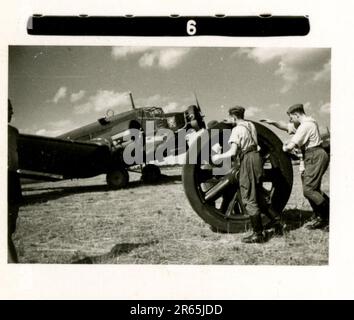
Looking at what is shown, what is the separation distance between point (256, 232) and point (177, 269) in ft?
2.54

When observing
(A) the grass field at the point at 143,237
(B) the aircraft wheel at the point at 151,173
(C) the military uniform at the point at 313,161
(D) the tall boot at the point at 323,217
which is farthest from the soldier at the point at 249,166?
(B) the aircraft wheel at the point at 151,173

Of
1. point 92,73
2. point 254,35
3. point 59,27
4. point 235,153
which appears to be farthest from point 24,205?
point 254,35

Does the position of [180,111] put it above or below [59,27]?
below

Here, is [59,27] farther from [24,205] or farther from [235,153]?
[235,153]

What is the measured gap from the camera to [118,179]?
5.00 meters

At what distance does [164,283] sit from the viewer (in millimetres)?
4109

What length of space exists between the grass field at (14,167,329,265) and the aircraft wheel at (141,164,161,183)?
1.08ft

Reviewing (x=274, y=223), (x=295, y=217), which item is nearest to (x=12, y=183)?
(x=274, y=223)

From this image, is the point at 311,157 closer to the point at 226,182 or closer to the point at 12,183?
the point at 226,182

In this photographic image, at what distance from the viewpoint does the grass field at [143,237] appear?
4.13 metres

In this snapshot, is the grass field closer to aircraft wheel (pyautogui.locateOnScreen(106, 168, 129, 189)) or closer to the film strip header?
aircraft wheel (pyautogui.locateOnScreen(106, 168, 129, 189))

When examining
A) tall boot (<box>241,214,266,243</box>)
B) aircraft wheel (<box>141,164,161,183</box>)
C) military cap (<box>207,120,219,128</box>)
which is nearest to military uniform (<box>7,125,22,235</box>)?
aircraft wheel (<box>141,164,161,183</box>)

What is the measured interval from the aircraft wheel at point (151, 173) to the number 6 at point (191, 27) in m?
1.39
